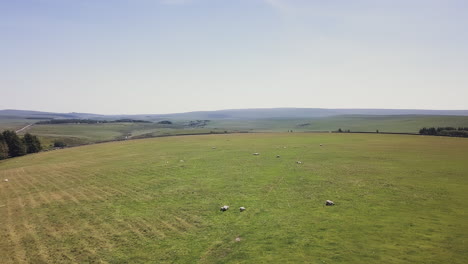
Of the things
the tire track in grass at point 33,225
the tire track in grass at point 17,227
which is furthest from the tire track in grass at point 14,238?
the tire track in grass at point 33,225

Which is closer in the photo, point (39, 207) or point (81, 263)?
point (81, 263)

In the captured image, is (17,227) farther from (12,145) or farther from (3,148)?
(12,145)

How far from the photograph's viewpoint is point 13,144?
287ft

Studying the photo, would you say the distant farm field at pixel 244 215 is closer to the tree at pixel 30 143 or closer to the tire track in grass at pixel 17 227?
the tire track in grass at pixel 17 227

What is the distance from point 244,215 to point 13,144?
92660 mm

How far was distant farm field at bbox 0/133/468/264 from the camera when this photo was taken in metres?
20.2

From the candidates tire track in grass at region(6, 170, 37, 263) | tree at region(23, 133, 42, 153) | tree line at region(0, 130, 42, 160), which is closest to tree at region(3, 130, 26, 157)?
tree line at region(0, 130, 42, 160)

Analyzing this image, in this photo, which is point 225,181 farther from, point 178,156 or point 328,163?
point 178,156

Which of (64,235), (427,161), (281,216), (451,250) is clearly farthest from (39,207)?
(427,161)

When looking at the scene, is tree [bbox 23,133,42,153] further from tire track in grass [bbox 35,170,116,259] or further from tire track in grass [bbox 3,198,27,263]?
tire track in grass [bbox 35,170,116,259]

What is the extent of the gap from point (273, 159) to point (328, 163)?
11183 millimetres

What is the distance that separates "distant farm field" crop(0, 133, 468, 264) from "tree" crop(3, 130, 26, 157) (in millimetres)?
48033

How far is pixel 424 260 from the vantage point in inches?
703

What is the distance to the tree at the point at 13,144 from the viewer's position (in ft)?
284
